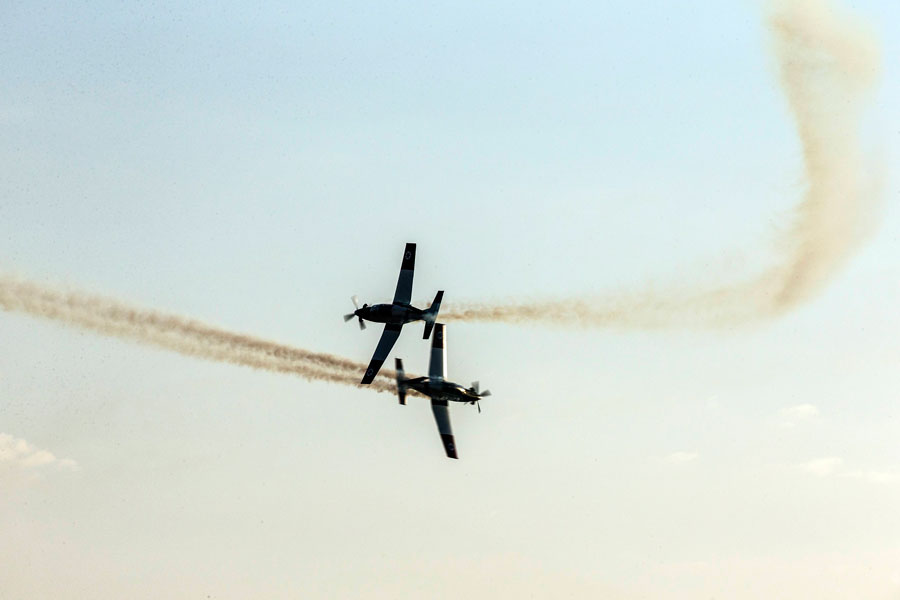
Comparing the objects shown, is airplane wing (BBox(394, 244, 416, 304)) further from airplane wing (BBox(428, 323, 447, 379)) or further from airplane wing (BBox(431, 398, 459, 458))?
→ airplane wing (BBox(431, 398, 459, 458))

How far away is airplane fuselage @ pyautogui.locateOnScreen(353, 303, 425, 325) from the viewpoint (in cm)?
14688

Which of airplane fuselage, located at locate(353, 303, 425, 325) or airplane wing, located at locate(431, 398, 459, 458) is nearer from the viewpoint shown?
airplane fuselage, located at locate(353, 303, 425, 325)

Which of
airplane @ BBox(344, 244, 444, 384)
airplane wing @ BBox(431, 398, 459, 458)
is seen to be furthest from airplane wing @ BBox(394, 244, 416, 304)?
airplane wing @ BBox(431, 398, 459, 458)

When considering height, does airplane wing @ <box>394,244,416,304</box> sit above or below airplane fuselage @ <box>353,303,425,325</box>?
above

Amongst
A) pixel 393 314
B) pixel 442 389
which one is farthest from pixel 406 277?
pixel 442 389

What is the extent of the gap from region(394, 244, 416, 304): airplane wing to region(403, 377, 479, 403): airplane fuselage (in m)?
5.37

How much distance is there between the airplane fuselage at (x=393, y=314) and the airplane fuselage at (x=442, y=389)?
406 centimetres

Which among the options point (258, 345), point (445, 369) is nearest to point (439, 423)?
point (445, 369)

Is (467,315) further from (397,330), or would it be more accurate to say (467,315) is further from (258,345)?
(258,345)

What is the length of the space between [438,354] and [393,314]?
5.61 metres

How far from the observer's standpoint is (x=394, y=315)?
147m

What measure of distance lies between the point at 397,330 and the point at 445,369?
4763 mm

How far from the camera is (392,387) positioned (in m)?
149

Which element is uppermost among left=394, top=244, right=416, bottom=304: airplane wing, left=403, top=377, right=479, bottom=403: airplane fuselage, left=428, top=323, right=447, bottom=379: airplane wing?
left=394, top=244, right=416, bottom=304: airplane wing
